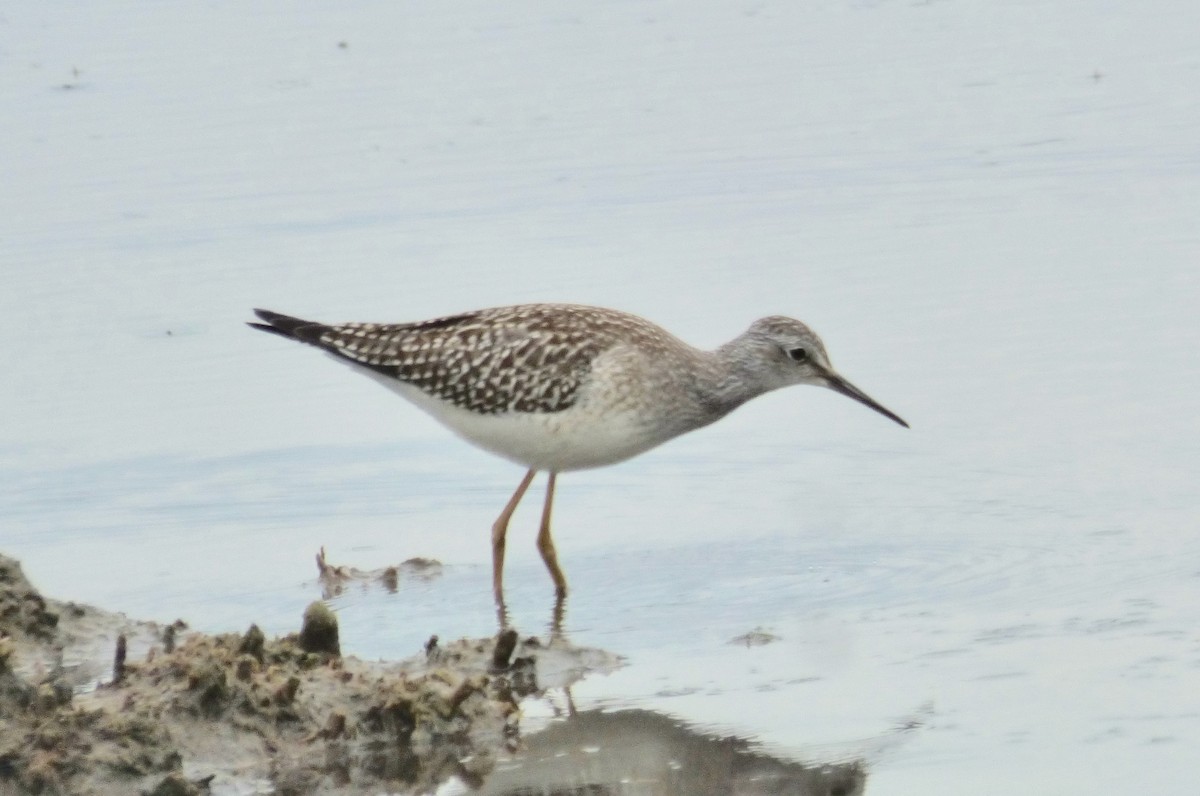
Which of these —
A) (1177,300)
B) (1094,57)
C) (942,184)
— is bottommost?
(1177,300)

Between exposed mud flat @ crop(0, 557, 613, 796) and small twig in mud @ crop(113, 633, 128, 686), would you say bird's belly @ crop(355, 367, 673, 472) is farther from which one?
small twig in mud @ crop(113, 633, 128, 686)

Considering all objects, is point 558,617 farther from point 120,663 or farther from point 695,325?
point 695,325

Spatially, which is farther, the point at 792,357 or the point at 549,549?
the point at 792,357

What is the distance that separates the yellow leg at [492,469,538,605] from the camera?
28.6 ft

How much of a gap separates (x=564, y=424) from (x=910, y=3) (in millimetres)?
9176

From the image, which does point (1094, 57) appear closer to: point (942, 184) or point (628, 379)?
point (942, 184)

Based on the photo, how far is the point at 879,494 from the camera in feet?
30.5

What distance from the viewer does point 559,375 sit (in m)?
9.06

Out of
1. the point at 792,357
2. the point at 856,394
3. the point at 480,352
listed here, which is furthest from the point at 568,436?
the point at 856,394

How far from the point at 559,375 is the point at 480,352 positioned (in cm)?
42

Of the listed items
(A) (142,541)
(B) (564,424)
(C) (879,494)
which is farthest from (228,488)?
(C) (879,494)

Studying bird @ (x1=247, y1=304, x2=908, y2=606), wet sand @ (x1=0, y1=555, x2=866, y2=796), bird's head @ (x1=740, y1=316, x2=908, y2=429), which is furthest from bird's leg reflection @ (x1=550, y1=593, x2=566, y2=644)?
bird's head @ (x1=740, y1=316, x2=908, y2=429)

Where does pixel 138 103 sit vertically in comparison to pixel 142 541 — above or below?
above

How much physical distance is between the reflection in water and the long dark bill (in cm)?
270
